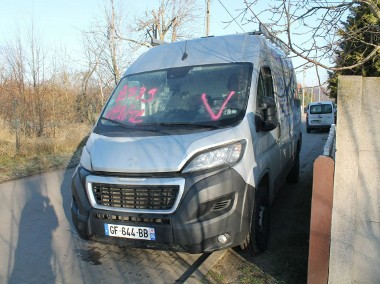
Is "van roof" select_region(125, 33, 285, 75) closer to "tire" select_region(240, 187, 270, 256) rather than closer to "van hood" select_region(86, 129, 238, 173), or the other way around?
"van hood" select_region(86, 129, 238, 173)

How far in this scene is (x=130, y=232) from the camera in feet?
12.1

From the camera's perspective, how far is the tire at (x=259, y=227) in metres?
4.11

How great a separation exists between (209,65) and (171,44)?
985 millimetres

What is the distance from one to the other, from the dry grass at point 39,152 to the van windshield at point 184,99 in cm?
581

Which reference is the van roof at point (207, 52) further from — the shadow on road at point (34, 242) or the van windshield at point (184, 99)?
the shadow on road at point (34, 242)

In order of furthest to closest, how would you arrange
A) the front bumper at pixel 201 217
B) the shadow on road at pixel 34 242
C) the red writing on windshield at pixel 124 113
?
the red writing on windshield at pixel 124 113 < the shadow on road at pixel 34 242 < the front bumper at pixel 201 217

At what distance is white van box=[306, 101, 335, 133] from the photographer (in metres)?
22.9

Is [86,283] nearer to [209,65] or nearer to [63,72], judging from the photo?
[209,65]

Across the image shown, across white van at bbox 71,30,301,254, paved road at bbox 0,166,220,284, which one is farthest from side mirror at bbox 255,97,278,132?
paved road at bbox 0,166,220,284

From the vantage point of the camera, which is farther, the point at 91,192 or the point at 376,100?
the point at 91,192

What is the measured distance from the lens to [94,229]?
3863 millimetres

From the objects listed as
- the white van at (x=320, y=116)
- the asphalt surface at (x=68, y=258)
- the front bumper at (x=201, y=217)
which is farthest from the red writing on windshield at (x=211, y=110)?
the white van at (x=320, y=116)

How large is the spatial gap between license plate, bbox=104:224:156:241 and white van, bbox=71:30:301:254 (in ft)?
0.04

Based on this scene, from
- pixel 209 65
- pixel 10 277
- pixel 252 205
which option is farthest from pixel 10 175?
pixel 252 205
